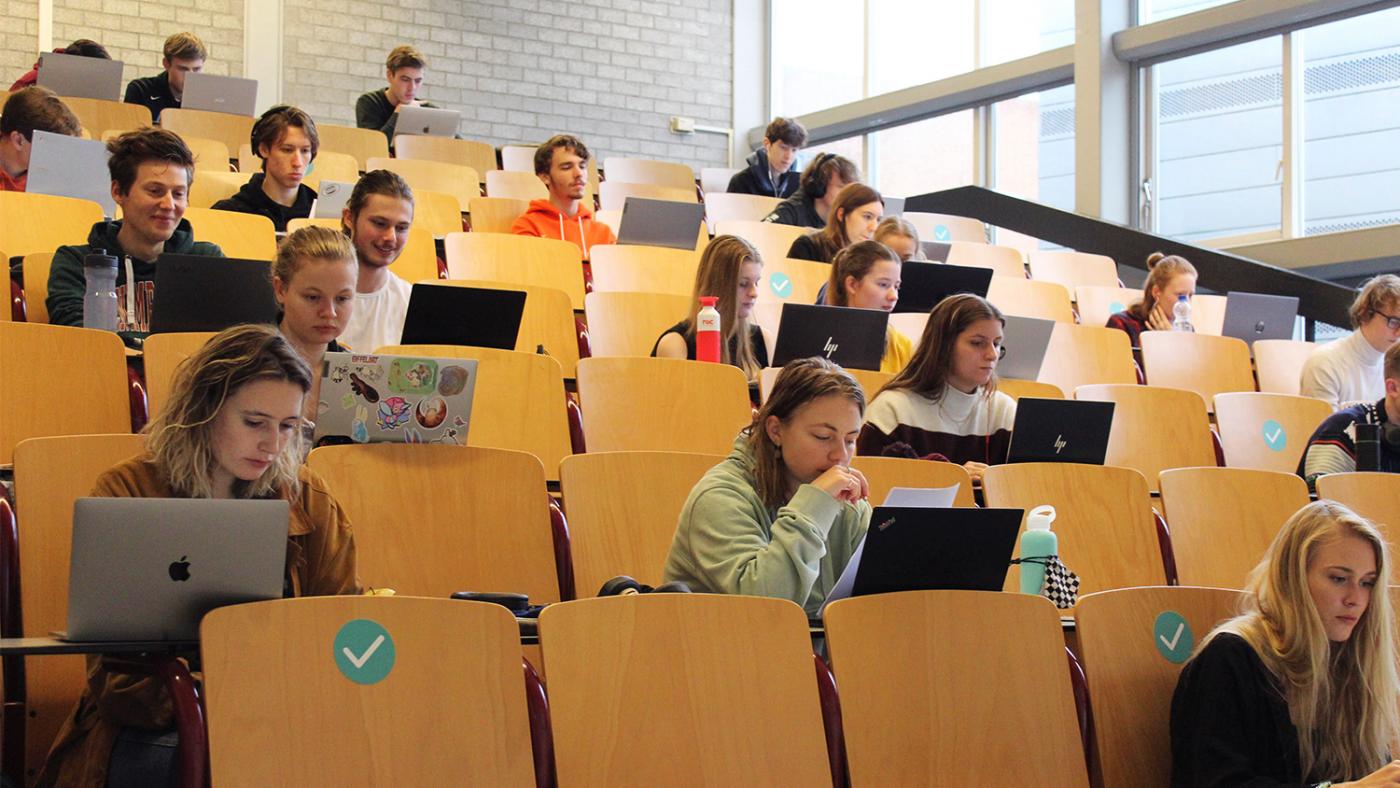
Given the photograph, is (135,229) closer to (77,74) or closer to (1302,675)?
(1302,675)

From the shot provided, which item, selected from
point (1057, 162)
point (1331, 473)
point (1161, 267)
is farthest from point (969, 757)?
point (1057, 162)

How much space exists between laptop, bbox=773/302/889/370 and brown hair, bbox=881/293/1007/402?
27 cm

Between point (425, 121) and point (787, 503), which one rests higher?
point (425, 121)

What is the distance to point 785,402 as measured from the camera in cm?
255

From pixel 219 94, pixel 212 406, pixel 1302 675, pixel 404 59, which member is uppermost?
pixel 404 59

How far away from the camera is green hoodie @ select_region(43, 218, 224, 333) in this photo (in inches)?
137

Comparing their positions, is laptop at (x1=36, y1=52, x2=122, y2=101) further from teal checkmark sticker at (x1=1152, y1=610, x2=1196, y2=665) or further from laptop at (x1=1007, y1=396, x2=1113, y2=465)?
teal checkmark sticker at (x1=1152, y1=610, x2=1196, y2=665)

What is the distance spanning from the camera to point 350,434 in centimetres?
259

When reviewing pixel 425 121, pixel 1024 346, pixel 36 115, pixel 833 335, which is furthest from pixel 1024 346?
pixel 425 121

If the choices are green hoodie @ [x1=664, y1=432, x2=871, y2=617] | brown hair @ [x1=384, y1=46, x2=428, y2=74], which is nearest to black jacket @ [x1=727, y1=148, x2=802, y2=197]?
brown hair @ [x1=384, y1=46, x2=428, y2=74]

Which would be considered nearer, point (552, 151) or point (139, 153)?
point (139, 153)

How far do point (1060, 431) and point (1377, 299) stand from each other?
214 cm

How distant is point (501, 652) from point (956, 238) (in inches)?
224

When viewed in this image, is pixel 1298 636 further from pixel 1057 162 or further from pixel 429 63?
pixel 429 63
